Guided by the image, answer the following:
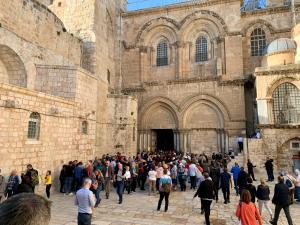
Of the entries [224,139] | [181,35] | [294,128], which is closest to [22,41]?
[181,35]

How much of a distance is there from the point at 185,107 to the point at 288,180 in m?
12.7

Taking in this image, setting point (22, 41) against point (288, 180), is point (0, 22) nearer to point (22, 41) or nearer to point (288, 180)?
point (22, 41)

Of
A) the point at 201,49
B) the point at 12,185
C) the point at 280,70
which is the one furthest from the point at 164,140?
the point at 12,185

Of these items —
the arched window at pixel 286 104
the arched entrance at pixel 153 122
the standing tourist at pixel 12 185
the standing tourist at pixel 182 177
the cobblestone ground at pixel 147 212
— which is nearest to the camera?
the cobblestone ground at pixel 147 212

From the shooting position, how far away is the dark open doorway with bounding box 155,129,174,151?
80.1 ft

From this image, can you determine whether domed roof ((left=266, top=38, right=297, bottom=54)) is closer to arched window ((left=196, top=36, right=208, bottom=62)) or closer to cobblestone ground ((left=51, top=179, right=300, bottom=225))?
arched window ((left=196, top=36, right=208, bottom=62))

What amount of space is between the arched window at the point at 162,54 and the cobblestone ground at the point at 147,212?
15.8m

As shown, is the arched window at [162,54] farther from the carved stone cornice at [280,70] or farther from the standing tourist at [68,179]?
the standing tourist at [68,179]

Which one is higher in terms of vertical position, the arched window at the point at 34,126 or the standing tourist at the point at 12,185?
the arched window at the point at 34,126

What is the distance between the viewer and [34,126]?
407 inches

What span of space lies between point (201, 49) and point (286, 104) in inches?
356

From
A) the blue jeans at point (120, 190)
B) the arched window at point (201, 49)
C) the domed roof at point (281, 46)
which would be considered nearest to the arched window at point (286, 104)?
the domed roof at point (281, 46)

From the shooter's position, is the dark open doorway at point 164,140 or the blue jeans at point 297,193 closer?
the blue jeans at point 297,193

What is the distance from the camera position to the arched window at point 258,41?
850 inches
